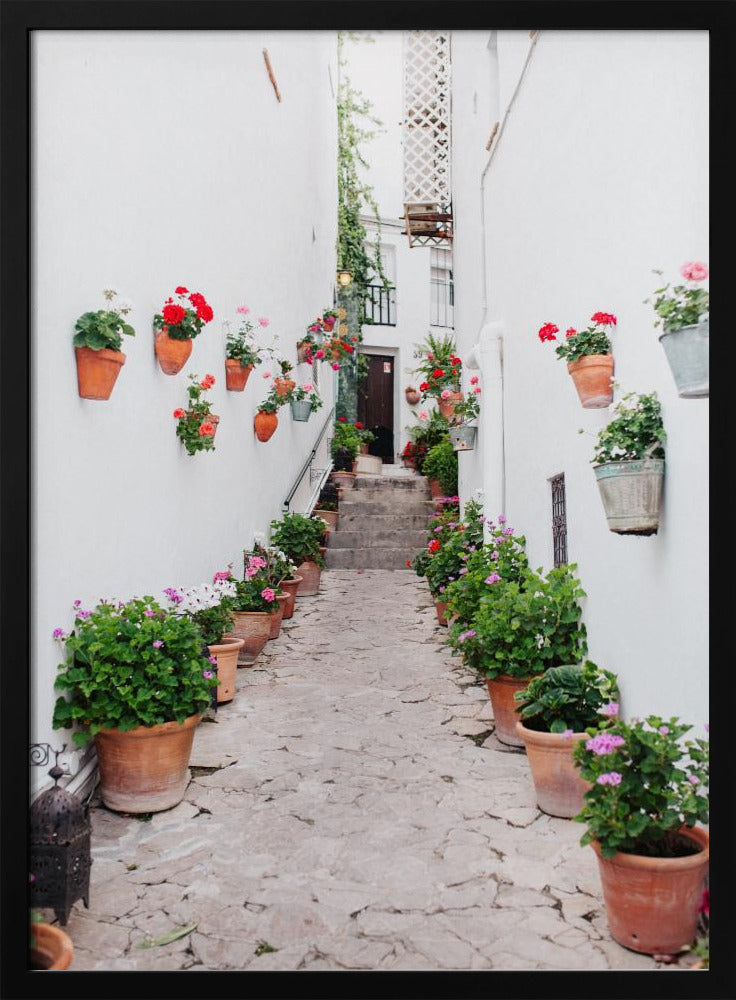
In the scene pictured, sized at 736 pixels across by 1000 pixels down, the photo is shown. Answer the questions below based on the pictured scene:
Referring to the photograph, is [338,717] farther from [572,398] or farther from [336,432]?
[336,432]

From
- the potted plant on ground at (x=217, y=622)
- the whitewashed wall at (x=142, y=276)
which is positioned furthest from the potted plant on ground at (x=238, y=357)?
the potted plant on ground at (x=217, y=622)

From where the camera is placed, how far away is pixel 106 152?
3918 millimetres

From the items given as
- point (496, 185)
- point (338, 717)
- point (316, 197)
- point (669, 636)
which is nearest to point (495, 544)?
point (338, 717)

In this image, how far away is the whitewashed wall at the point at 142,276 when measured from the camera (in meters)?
3.34

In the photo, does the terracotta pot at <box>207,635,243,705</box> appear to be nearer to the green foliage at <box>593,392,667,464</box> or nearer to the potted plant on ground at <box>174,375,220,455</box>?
the potted plant on ground at <box>174,375,220,455</box>

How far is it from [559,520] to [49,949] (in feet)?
12.2

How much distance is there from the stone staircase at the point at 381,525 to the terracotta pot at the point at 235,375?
416cm

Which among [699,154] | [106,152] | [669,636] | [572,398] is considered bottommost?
[669,636]

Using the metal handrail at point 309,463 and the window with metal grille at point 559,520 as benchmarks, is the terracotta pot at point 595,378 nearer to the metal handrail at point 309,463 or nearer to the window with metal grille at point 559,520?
the window with metal grille at point 559,520

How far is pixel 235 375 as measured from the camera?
6438 millimetres

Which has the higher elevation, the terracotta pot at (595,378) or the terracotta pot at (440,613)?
the terracotta pot at (595,378)

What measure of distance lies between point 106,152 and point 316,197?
8245 millimetres

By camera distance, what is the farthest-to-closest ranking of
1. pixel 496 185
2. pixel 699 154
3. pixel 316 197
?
1. pixel 316 197
2. pixel 496 185
3. pixel 699 154

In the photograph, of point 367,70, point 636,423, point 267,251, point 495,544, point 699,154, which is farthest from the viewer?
point 367,70
